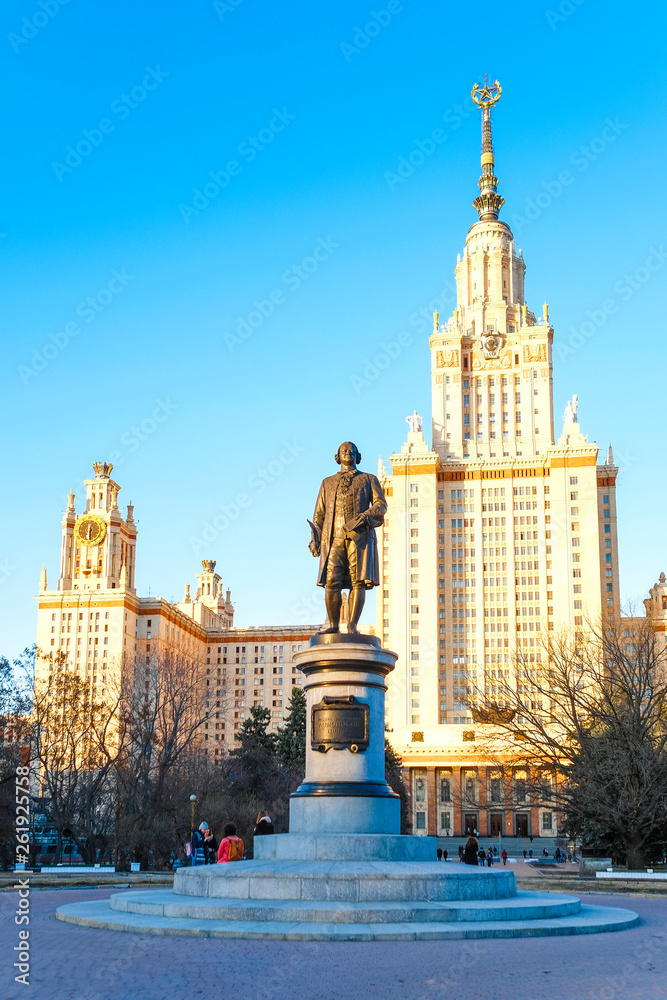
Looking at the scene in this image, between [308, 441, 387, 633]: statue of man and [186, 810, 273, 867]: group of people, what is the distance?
3923 mm

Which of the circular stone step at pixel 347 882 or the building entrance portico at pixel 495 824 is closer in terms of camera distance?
the circular stone step at pixel 347 882

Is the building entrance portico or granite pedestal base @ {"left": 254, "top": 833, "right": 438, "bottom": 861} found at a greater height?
granite pedestal base @ {"left": 254, "top": 833, "right": 438, "bottom": 861}

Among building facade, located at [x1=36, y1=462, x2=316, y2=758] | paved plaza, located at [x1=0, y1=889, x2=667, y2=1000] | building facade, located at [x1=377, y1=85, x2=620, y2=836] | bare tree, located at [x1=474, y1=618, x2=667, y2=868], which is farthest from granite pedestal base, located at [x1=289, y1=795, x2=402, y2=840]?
building facade, located at [x1=36, y1=462, x2=316, y2=758]

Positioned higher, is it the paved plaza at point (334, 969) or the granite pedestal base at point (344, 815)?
the granite pedestal base at point (344, 815)

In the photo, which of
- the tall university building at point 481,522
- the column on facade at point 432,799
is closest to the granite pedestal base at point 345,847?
the column on facade at point 432,799

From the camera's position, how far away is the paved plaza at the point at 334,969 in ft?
27.8

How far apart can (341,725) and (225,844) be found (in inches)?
116

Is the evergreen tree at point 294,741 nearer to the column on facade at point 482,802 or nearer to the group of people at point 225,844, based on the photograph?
the column on facade at point 482,802

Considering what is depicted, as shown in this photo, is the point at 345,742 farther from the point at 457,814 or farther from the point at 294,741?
the point at 457,814

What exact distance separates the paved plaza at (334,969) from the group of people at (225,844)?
225 inches

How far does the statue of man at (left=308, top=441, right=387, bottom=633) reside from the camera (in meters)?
19.1

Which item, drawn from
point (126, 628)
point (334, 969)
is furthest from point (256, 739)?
point (126, 628)

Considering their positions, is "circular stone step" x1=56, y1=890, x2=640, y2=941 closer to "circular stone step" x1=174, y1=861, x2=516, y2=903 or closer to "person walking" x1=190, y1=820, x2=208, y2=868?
"circular stone step" x1=174, y1=861, x2=516, y2=903

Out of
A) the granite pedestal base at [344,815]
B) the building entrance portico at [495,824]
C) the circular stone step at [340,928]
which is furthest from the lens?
the building entrance portico at [495,824]
